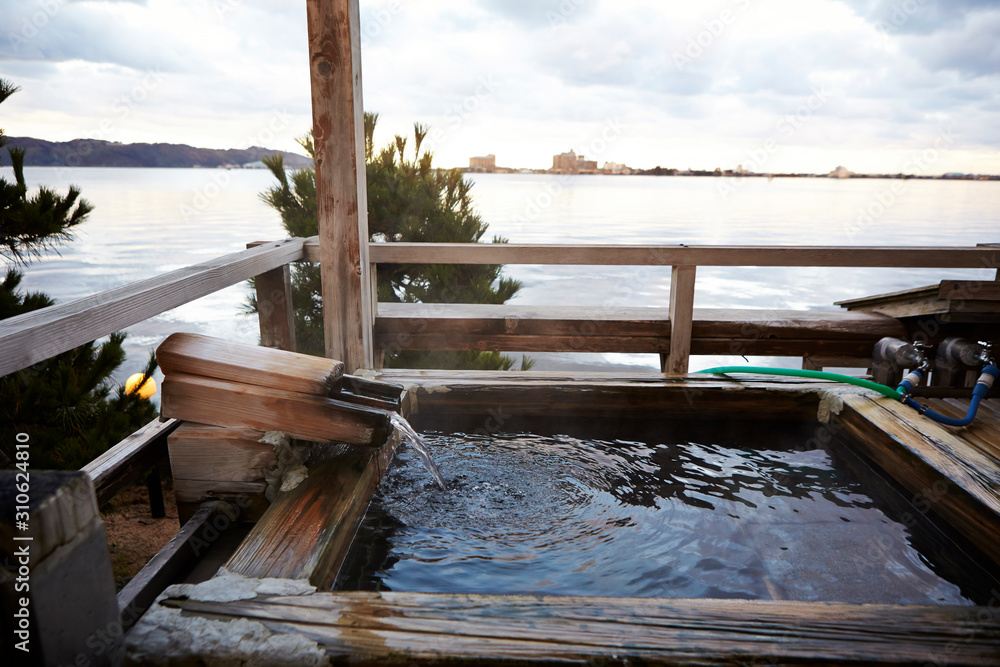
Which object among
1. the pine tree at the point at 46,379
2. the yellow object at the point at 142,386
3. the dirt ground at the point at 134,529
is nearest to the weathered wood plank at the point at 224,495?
the pine tree at the point at 46,379

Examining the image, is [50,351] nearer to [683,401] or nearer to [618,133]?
[683,401]

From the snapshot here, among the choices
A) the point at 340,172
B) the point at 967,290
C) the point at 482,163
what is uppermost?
the point at 482,163

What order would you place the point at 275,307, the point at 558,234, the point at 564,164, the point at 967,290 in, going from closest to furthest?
1. the point at 275,307
2. the point at 967,290
3. the point at 564,164
4. the point at 558,234

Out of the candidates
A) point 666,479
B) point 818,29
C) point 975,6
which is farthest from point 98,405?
point 818,29

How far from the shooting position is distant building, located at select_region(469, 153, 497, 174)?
5758 mm

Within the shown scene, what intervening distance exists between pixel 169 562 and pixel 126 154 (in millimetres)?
4675

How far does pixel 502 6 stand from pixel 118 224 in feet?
38.7

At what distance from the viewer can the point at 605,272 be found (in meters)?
16.5

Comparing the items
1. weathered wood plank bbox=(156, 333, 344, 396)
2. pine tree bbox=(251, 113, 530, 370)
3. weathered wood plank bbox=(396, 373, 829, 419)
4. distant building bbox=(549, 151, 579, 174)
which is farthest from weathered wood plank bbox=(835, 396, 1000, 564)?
pine tree bbox=(251, 113, 530, 370)

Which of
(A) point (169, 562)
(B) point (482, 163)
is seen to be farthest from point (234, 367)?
(B) point (482, 163)

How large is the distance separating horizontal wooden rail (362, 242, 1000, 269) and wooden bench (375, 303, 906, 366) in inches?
18.0

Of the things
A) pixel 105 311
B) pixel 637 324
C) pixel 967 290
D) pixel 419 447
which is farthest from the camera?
pixel 637 324

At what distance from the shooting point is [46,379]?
3.83 meters

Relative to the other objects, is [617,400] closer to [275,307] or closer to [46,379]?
[275,307]
